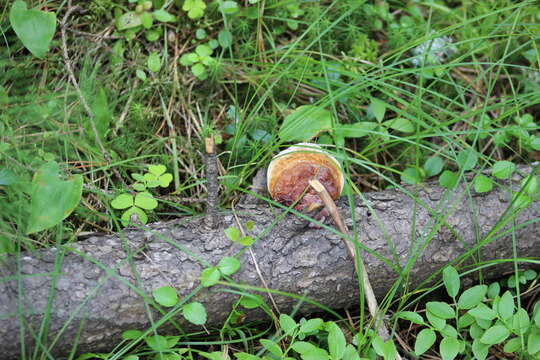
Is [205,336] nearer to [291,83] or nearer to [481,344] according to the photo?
[481,344]

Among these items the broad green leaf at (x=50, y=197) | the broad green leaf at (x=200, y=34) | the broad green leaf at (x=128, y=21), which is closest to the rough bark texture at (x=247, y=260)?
the broad green leaf at (x=50, y=197)

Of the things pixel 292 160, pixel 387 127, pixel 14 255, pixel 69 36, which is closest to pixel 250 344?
pixel 292 160

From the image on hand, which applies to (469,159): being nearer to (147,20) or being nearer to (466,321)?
(466,321)

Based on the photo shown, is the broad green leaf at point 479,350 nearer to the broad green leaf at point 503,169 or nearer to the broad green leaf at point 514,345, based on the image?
the broad green leaf at point 514,345

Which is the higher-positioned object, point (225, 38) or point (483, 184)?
point (225, 38)

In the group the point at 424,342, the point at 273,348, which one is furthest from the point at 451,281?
the point at 273,348

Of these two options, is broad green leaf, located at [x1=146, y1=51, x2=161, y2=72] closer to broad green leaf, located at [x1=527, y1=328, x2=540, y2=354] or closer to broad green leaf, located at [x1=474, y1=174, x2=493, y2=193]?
broad green leaf, located at [x1=474, y1=174, x2=493, y2=193]
